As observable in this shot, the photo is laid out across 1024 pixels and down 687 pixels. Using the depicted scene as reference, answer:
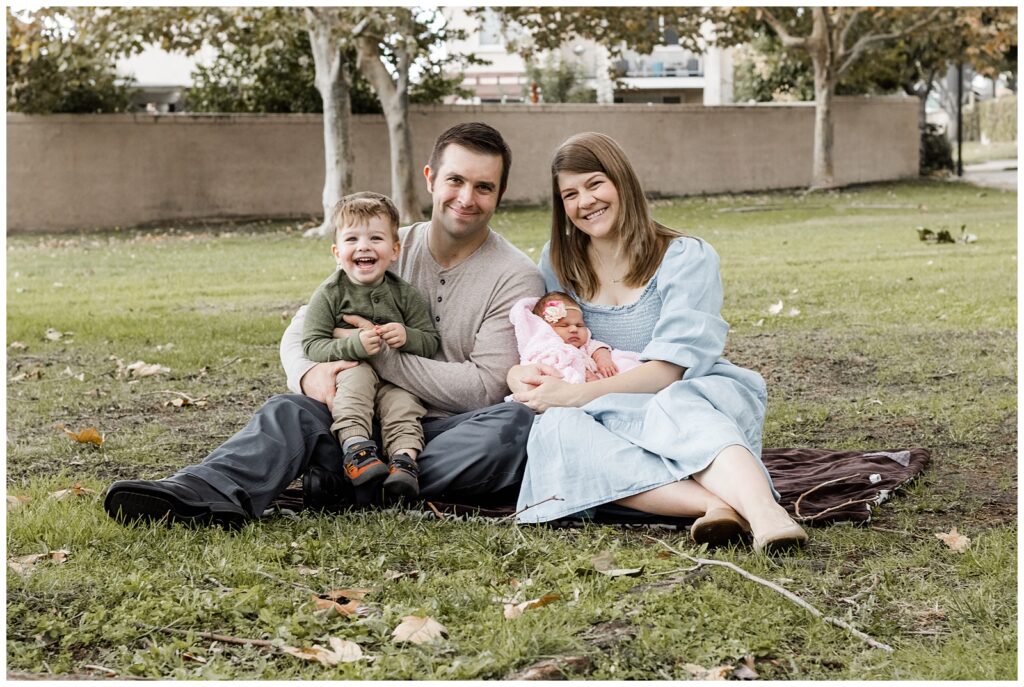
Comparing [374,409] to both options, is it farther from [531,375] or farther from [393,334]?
[531,375]

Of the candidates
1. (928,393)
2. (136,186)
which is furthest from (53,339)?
(136,186)

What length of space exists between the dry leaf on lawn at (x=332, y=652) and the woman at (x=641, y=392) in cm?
125

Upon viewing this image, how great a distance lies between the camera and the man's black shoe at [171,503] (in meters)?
3.99

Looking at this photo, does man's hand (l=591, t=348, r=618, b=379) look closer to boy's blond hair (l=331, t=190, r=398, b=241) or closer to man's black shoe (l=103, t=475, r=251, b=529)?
boy's blond hair (l=331, t=190, r=398, b=241)

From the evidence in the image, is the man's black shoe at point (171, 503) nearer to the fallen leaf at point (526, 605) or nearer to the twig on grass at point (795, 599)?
the fallen leaf at point (526, 605)

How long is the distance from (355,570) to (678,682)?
1202 mm

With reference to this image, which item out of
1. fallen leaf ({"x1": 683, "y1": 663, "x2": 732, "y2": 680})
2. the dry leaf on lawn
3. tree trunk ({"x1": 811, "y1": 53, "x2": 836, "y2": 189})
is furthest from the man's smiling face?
tree trunk ({"x1": 811, "y1": 53, "x2": 836, "y2": 189})

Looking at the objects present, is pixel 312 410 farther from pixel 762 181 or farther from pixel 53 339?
pixel 762 181

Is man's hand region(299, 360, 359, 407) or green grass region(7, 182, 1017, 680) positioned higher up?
man's hand region(299, 360, 359, 407)

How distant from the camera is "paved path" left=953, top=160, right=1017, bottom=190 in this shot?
89.8ft

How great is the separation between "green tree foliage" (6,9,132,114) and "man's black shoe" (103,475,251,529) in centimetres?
1547

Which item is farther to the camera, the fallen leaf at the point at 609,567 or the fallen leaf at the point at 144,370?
the fallen leaf at the point at 144,370

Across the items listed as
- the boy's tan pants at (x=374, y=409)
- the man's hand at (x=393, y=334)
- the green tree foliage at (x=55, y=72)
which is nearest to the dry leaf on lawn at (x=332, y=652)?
the boy's tan pants at (x=374, y=409)

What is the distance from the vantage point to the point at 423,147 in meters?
25.2
